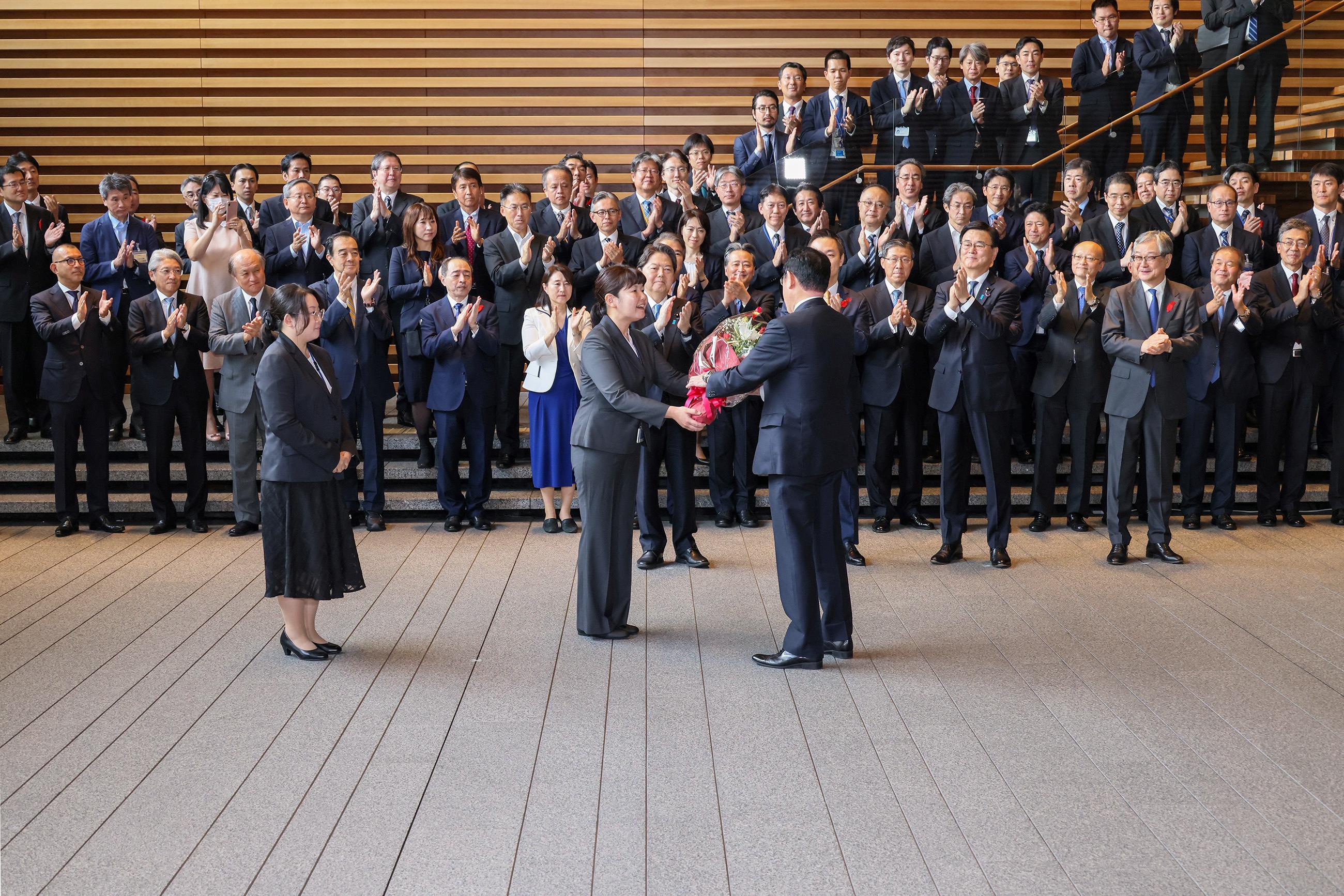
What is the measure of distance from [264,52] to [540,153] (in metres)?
2.64

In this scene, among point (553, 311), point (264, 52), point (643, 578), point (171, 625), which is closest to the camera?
point (171, 625)

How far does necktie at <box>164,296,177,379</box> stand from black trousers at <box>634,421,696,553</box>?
9.99ft

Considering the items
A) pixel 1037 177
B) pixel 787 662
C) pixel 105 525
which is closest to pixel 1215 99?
pixel 1037 177

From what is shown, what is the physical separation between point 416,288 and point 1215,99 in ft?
20.1

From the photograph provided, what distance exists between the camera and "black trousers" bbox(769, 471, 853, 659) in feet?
14.7

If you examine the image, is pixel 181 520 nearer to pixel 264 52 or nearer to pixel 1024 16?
pixel 264 52

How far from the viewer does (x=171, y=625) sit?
200 inches

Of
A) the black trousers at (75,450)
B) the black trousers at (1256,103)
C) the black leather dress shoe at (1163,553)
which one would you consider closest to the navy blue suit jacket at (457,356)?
the black trousers at (75,450)

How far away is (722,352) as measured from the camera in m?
4.75

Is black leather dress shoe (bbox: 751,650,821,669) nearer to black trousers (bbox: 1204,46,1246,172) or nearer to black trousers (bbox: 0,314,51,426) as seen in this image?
black trousers (bbox: 0,314,51,426)

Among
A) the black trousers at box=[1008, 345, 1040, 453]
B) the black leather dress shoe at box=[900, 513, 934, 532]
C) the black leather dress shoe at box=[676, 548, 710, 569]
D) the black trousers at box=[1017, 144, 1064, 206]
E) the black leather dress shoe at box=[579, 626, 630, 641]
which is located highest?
the black trousers at box=[1017, 144, 1064, 206]

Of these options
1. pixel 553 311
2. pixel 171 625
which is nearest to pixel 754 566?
pixel 553 311

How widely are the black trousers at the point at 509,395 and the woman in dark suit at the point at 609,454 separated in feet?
8.56

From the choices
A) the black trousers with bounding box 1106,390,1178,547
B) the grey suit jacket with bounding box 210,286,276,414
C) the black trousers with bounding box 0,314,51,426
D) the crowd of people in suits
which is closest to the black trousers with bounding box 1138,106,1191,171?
the crowd of people in suits
